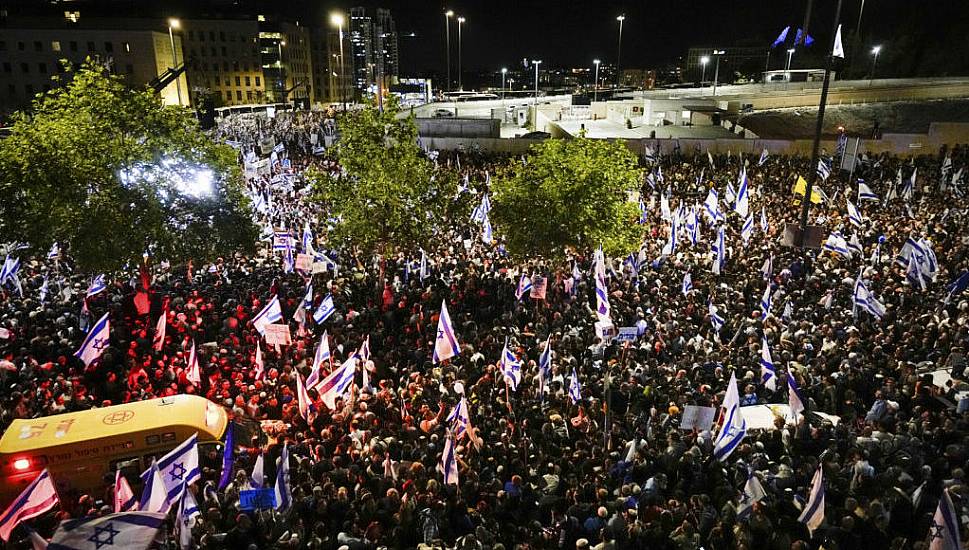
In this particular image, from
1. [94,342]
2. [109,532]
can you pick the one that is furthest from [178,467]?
[94,342]

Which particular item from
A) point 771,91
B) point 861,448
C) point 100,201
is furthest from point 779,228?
point 771,91

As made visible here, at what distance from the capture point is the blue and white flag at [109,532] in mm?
5652

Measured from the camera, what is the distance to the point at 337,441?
961 centimetres

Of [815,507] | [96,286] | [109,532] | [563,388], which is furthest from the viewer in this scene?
[96,286]

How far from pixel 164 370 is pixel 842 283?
15081 mm

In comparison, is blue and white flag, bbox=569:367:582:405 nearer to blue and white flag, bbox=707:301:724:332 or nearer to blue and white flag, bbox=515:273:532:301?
blue and white flag, bbox=707:301:724:332

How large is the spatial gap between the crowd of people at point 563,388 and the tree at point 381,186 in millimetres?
1288

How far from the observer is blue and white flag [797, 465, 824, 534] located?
6957mm

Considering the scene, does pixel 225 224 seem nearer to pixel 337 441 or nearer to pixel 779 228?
pixel 337 441

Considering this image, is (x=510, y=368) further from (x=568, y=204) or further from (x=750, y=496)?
(x=568, y=204)

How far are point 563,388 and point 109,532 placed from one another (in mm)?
7065

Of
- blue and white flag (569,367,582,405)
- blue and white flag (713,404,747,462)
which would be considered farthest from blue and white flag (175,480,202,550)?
blue and white flag (713,404,747,462)

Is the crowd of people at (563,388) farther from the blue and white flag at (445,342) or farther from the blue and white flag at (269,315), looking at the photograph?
the blue and white flag at (269,315)

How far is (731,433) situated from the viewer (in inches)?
331
